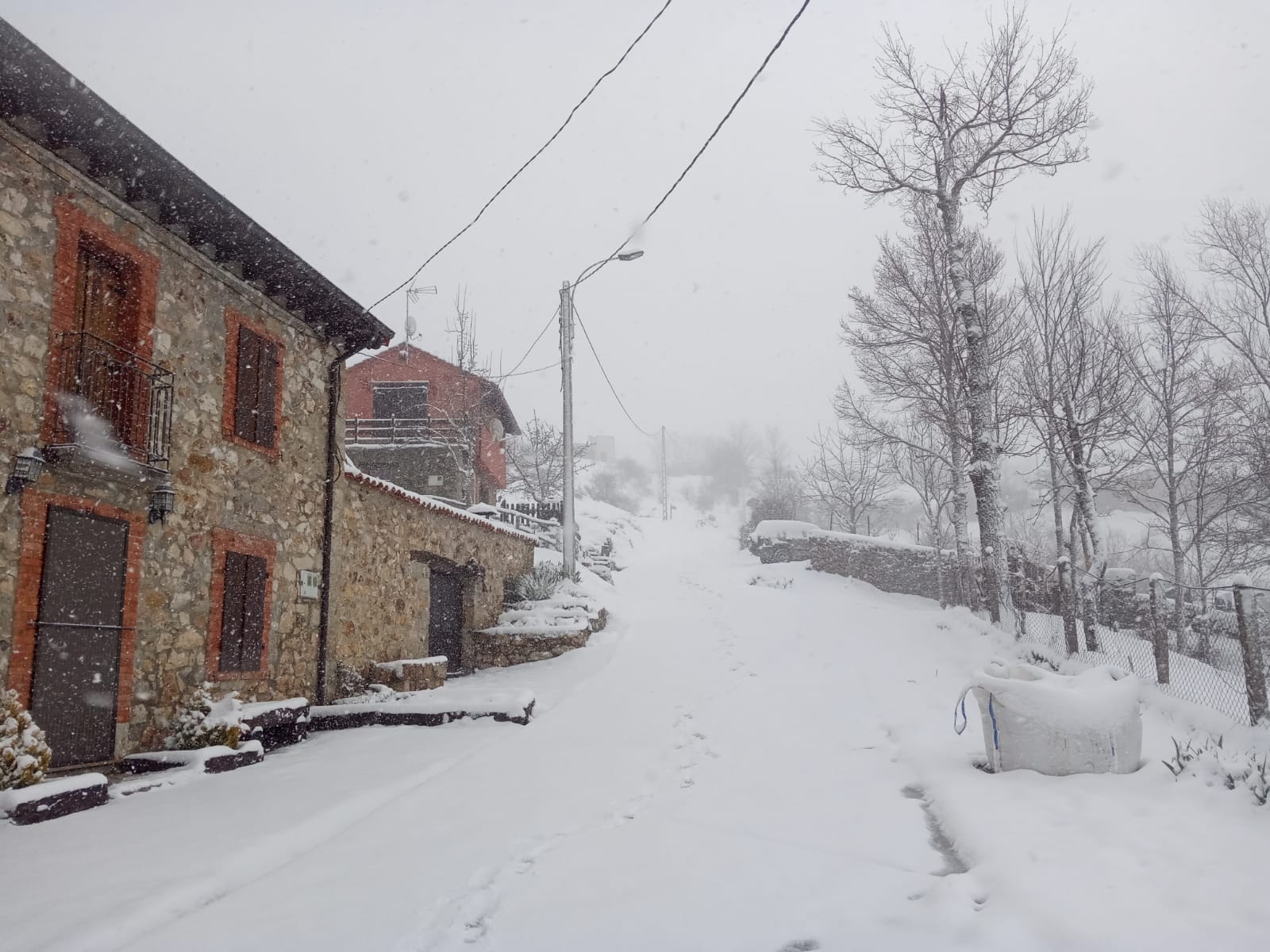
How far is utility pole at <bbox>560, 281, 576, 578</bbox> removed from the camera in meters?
16.2

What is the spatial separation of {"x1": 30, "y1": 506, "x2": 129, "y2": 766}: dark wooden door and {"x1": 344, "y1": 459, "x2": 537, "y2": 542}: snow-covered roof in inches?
148

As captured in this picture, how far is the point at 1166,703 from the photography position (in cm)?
677

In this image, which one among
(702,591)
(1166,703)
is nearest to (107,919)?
(1166,703)

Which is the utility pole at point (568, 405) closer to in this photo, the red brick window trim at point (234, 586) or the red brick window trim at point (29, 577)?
the red brick window trim at point (234, 586)

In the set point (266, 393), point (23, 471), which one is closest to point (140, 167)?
point (266, 393)

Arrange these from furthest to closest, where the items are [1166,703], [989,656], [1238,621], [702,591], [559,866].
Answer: [702,591] → [989,656] → [1166,703] → [1238,621] → [559,866]

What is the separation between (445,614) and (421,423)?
10267 mm

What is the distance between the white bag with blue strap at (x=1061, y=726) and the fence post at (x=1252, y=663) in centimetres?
145

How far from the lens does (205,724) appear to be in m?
6.96

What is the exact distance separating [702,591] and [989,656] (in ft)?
36.9

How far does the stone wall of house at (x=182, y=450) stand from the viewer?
575 centimetres

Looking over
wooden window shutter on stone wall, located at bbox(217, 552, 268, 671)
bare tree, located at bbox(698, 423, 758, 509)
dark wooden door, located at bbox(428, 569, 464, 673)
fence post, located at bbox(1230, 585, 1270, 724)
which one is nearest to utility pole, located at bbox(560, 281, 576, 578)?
dark wooden door, located at bbox(428, 569, 464, 673)

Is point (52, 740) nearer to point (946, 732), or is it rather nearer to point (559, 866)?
point (559, 866)

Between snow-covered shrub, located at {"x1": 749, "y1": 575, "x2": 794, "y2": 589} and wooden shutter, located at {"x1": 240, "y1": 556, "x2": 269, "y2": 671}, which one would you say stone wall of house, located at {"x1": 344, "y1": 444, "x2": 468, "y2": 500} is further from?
wooden shutter, located at {"x1": 240, "y1": 556, "x2": 269, "y2": 671}
